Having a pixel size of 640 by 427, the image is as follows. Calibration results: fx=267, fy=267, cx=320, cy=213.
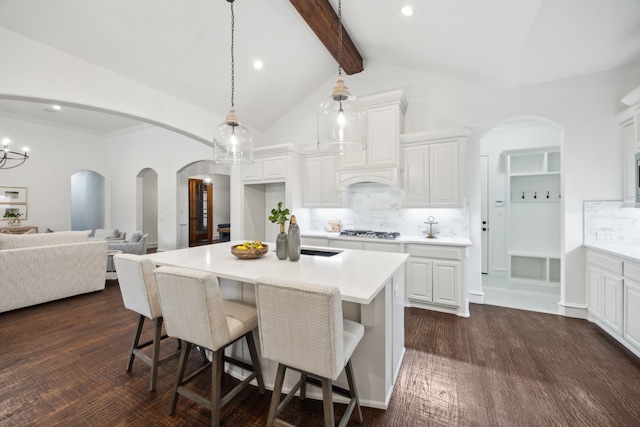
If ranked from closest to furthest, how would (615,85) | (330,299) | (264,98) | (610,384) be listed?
(330,299) → (610,384) → (615,85) → (264,98)

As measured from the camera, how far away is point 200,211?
9188mm

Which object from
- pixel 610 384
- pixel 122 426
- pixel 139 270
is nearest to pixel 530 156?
pixel 610 384

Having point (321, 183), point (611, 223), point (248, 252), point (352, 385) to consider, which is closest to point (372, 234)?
point (321, 183)

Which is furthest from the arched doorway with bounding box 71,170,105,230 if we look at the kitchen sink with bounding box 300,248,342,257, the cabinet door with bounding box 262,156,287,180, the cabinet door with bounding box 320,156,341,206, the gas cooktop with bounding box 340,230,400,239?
the kitchen sink with bounding box 300,248,342,257

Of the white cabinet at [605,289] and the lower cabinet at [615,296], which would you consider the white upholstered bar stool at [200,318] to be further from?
the white cabinet at [605,289]

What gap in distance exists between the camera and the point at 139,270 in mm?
1895

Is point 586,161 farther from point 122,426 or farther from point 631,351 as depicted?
point 122,426

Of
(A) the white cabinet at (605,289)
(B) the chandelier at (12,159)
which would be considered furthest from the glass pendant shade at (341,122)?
(B) the chandelier at (12,159)

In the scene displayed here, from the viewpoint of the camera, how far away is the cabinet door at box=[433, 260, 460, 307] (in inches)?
131

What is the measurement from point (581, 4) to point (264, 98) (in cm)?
397

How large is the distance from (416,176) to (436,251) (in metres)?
1.07

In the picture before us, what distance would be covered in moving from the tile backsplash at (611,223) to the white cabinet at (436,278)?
1.46m

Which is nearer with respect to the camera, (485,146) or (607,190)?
(607,190)

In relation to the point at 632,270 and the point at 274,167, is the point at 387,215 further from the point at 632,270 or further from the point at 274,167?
the point at 632,270
